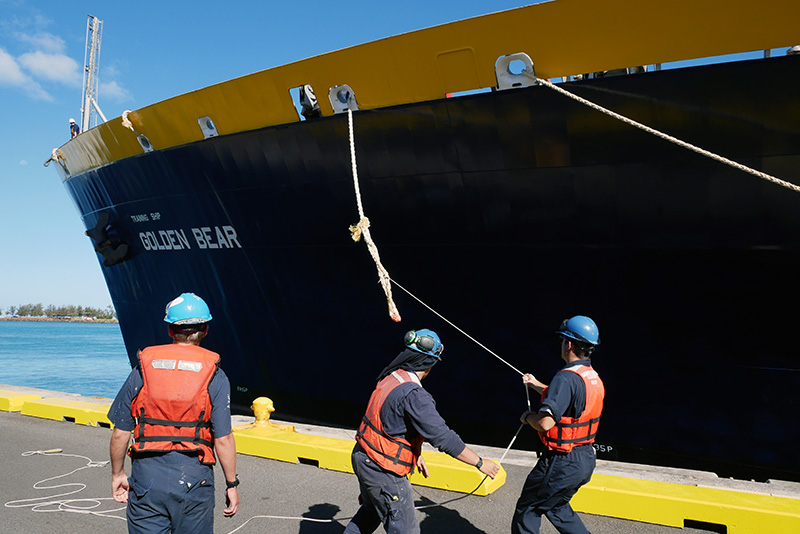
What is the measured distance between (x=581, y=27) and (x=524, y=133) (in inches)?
39.5

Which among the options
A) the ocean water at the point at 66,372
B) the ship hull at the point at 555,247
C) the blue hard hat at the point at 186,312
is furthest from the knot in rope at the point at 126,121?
the ocean water at the point at 66,372

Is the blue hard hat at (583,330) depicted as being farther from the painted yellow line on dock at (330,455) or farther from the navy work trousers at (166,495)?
the navy work trousers at (166,495)

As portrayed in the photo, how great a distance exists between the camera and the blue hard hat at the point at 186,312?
107 inches

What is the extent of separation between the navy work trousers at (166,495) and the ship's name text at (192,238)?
5.61 meters

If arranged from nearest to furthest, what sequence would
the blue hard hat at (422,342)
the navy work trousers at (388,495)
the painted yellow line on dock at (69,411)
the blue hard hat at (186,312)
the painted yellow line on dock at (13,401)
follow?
1. the blue hard hat at (186,312)
2. the navy work trousers at (388,495)
3. the blue hard hat at (422,342)
4. the painted yellow line on dock at (69,411)
5. the painted yellow line on dock at (13,401)

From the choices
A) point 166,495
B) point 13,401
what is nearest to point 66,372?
point 13,401

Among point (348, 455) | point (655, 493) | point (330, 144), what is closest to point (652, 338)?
point (655, 493)

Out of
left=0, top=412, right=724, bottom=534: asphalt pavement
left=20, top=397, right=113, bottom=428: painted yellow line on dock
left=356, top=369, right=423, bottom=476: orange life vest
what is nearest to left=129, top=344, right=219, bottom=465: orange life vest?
left=356, top=369, right=423, bottom=476: orange life vest

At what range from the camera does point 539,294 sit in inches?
235

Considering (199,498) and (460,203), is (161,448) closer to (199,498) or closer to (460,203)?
(199,498)

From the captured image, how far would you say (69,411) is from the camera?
7.46 metres

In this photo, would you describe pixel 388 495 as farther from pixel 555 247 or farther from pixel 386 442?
pixel 555 247

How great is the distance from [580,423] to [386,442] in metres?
1.01

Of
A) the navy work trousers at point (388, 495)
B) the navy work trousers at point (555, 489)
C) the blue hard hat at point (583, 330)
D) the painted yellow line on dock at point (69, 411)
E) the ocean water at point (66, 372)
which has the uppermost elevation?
the blue hard hat at point (583, 330)
